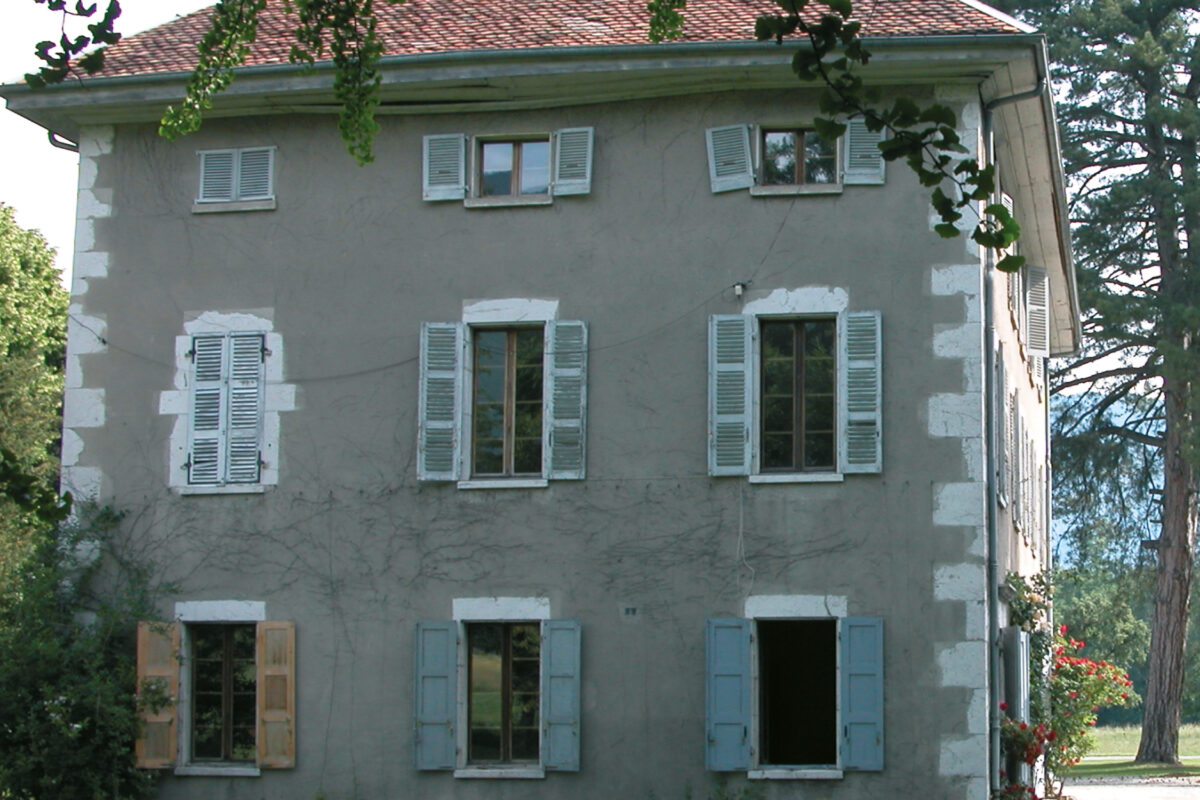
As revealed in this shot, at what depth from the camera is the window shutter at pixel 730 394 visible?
1518 cm

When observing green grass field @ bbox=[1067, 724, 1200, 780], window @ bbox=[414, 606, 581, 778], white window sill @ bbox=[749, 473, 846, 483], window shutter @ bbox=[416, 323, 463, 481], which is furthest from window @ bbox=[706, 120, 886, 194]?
green grass field @ bbox=[1067, 724, 1200, 780]

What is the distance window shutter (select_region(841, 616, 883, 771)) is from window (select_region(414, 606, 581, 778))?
2.21 m

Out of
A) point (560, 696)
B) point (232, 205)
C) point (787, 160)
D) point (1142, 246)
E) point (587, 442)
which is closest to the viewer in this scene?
point (560, 696)

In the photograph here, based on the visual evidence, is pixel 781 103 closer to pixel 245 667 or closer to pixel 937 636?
pixel 937 636

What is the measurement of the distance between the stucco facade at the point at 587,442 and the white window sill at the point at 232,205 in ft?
0.18

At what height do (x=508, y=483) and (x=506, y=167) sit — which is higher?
(x=506, y=167)

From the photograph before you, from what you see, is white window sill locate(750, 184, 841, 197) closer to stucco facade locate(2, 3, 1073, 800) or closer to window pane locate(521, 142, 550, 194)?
stucco facade locate(2, 3, 1073, 800)

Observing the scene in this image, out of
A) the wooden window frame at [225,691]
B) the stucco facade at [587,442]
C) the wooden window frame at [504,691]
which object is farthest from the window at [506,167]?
the wooden window frame at [225,691]

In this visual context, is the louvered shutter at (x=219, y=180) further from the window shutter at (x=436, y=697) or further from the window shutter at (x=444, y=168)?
the window shutter at (x=436, y=697)

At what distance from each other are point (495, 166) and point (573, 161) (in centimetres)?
78

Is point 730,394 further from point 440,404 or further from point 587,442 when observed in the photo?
point 440,404

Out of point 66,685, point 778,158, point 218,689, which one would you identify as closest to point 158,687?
point 218,689

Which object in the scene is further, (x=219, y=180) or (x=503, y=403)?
(x=219, y=180)

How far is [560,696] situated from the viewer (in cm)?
1519
